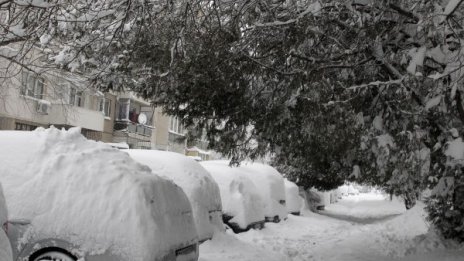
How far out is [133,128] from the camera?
3909 cm

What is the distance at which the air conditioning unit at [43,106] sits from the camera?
26.4m

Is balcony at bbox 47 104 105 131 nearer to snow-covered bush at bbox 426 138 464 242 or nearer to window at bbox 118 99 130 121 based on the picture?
window at bbox 118 99 130 121

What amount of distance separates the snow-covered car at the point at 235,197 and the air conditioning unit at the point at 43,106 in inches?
610

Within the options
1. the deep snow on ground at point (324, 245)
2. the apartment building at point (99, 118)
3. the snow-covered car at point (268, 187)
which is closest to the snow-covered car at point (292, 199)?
the deep snow on ground at point (324, 245)

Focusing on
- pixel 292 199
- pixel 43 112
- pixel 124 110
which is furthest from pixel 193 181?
pixel 124 110

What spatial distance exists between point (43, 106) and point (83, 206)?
22528mm

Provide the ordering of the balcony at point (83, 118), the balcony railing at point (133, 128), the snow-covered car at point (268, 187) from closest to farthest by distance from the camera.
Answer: the snow-covered car at point (268, 187)
the balcony at point (83, 118)
the balcony railing at point (133, 128)

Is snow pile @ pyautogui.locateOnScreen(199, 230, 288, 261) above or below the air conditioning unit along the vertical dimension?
below

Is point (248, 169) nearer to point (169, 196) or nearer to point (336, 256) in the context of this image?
point (336, 256)

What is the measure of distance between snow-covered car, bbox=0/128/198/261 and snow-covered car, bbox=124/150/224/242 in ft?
8.49

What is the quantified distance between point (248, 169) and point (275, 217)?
6.59ft

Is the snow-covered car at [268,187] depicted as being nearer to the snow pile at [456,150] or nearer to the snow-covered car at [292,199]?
the snow-covered car at [292,199]

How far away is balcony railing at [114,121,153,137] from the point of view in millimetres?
37872


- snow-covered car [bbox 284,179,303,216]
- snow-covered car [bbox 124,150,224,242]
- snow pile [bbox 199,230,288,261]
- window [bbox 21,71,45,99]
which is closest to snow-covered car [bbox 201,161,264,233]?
snow pile [bbox 199,230,288,261]
